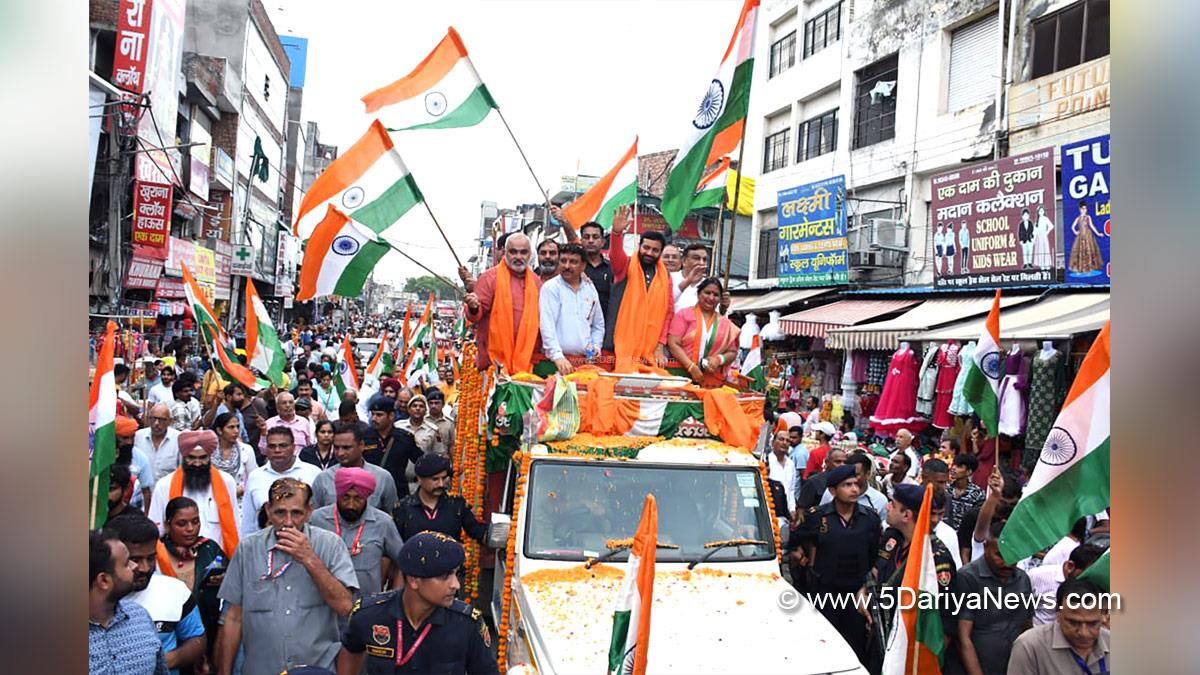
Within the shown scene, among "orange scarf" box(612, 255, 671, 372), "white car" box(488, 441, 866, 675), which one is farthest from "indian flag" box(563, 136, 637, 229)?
"white car" box(488, 441, 866, 675)

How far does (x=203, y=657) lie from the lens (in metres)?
4.35

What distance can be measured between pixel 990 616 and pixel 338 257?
6184 millimetres

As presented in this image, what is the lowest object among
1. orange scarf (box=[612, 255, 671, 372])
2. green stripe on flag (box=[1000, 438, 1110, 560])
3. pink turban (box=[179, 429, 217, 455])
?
pink turban (box=[179, 429, 217, 455])

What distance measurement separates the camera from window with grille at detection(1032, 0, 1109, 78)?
14.5 m

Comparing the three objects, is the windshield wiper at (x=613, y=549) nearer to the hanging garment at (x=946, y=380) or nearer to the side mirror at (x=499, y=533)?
the side mirror at (x=499, y=533)

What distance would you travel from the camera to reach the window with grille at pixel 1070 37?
14.5 meters

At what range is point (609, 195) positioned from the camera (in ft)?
35.2

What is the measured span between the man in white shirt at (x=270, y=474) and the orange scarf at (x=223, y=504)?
317mm

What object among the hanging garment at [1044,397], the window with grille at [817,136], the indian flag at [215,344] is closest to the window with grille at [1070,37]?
the hanging garment at [1044,397]

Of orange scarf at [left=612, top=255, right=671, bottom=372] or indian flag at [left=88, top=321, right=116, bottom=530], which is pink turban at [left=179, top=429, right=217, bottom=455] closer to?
indian flag at [left=88, top=321, right=116, bottom=530]

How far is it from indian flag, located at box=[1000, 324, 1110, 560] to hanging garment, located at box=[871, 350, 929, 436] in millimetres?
11194
